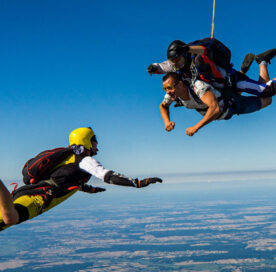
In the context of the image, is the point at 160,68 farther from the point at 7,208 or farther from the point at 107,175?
the point at 7,208

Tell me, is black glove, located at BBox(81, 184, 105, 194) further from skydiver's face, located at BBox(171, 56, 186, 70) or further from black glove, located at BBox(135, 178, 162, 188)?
skydiver's face, located at BBox(171, 56, 186, 70)

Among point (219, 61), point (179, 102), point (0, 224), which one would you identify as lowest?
point (0, 224)

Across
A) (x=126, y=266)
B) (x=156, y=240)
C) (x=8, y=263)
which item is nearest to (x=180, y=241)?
(x=156, y=240)

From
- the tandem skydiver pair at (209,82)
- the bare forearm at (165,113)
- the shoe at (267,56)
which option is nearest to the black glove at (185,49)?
the tandem skydiver pair at (209,82)

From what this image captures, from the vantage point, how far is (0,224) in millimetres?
4789

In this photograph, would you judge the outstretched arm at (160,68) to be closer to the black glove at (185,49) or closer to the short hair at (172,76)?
the short hair at (172,76)

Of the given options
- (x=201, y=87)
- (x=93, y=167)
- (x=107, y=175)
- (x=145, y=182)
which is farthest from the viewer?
(x=201, y=87)

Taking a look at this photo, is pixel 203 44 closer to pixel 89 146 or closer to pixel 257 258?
pixel 89 146

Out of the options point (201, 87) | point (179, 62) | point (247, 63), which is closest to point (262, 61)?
point (247, 63)

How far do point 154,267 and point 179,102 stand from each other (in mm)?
139615

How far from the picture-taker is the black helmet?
179 inches

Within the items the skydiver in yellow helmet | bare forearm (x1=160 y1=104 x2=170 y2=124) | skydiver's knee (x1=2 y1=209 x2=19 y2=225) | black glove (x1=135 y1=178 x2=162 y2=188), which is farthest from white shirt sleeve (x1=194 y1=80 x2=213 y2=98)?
skydiver's knee (x1=2 y1=209 x2=19 y2=225)

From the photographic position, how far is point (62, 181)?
510cm

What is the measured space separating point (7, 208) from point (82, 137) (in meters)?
1.53
